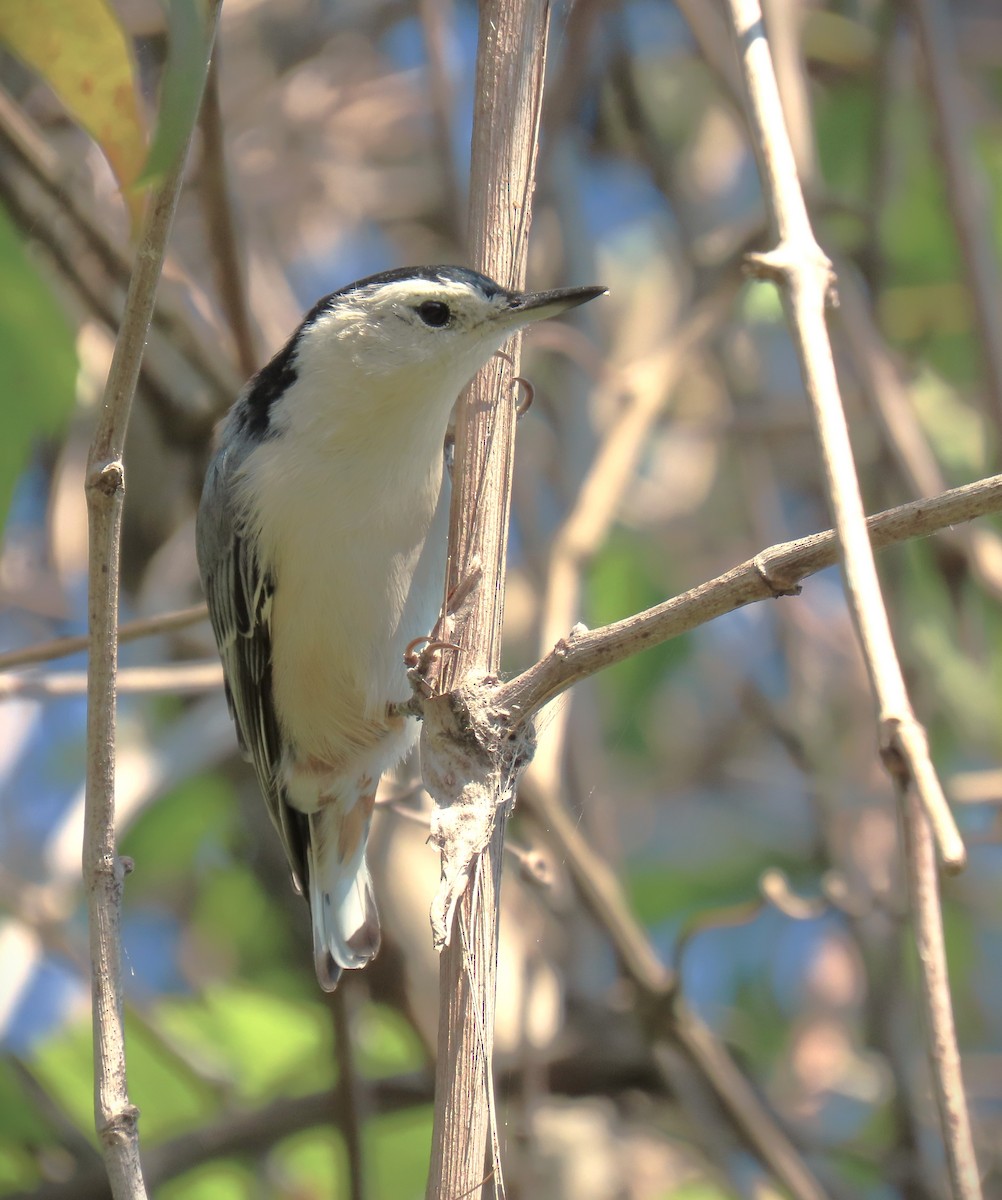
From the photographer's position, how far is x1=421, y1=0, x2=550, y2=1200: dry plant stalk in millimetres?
1505

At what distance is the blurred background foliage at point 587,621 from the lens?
2.84m

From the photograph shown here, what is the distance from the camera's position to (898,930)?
3.09 metres

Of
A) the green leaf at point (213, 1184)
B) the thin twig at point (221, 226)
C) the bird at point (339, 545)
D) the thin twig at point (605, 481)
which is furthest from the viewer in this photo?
the thin twig at point (605, 481)

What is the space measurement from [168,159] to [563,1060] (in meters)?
2.35

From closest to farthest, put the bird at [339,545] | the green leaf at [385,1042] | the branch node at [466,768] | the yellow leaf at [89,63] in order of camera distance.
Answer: the yellow leaf at [89,63] → the branch node at [466,768] → the bird at [339,545] → the green leaf at [385,1042]

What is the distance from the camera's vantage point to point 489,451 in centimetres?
168

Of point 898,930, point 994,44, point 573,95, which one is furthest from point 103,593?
point 994,44

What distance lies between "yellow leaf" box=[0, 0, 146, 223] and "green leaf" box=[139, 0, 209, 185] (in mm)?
224

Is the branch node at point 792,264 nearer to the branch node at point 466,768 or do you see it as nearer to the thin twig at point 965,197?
the branch node at point 466,768

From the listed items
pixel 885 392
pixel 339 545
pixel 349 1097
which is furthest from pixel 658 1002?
pixel 885 392

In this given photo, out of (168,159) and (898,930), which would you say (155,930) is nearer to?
(898,930)

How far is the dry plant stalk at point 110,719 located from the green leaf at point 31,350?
3.07 ft

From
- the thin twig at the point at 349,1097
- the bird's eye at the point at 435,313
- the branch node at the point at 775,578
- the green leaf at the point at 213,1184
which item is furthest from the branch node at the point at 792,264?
the green leaf at the point at 213,1184

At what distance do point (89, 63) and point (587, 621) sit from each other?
206 centimetres
